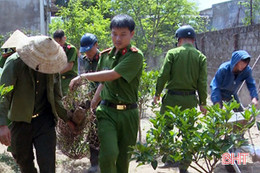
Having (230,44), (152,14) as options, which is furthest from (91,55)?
(152,14)

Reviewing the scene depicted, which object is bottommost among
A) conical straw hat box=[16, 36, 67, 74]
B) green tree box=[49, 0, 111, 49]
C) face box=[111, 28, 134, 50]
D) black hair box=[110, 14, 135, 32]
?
conical straw hat box=[16, 36, 67, 74]

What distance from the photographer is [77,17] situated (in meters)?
12.0

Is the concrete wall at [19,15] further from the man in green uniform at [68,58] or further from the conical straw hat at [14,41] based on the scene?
the conical straw hat at [14,41]

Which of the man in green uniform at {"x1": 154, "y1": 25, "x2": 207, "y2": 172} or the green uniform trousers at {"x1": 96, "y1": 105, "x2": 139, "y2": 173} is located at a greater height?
the man in green uniform at {"x1": 154, "y1": 25, "x2": 207, "y2": 172}

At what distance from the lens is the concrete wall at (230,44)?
9.73 meters

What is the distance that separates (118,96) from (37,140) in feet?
2.76

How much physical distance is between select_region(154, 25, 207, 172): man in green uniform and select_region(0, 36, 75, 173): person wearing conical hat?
190cm

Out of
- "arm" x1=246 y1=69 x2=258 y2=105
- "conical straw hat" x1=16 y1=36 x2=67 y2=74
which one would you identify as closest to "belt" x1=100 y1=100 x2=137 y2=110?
"conical straw hat" x1=16 y1=36 x2=67 y2=74

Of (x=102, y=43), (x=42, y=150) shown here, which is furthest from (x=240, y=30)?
(x=42, y=150)

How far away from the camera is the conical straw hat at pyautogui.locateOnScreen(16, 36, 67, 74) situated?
295 cm

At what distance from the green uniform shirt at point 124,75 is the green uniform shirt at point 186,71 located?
134 centimetres

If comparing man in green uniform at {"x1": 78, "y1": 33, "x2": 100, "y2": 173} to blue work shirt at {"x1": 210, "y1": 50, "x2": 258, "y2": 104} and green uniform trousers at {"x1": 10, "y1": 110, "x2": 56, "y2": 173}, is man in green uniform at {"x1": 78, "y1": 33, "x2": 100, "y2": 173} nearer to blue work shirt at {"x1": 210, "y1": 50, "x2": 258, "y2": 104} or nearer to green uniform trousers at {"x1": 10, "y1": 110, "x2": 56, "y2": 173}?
green uniform trousers at {"x1": 10, "y1": 110, "x2": 56, "y2": 173}

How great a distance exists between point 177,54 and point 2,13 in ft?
40.7

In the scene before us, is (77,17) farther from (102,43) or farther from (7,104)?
(7,104)
